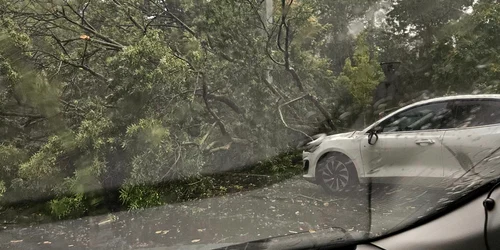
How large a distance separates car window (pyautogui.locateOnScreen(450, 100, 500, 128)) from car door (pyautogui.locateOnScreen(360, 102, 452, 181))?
62mm

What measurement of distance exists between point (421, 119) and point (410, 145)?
220mm

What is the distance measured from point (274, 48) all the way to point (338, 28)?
667 mm

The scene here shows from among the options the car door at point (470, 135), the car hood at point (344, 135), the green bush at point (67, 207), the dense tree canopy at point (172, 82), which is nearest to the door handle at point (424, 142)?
the car door at point (470, 135)

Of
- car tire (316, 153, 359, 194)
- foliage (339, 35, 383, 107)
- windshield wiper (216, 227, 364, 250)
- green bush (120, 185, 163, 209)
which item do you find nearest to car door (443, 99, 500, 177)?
windshield wiper (216, 227, 364, 250)

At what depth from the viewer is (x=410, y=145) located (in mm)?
3549

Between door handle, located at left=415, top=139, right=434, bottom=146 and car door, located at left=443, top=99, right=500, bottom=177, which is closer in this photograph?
car door, located at left=443, top=99, right=500, bottom=177

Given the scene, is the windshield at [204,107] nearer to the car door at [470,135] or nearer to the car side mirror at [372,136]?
the car side mirror at [372,136]

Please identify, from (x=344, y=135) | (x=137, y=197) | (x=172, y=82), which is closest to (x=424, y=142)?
(x=344, y=135)

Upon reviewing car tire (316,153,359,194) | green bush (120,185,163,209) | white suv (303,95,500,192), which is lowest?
green bush (120,185,163,209)

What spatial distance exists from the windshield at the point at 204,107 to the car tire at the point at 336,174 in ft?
0.04

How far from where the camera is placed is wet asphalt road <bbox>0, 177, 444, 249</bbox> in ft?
12.1

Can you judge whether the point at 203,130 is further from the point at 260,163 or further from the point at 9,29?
the point at 9,29

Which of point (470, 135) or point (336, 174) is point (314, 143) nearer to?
point (336, 174)

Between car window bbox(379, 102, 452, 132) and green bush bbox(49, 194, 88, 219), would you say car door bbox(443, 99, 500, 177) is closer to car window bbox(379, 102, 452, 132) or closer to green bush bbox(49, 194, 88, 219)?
car window bbox(379, 102, 452, 132)
